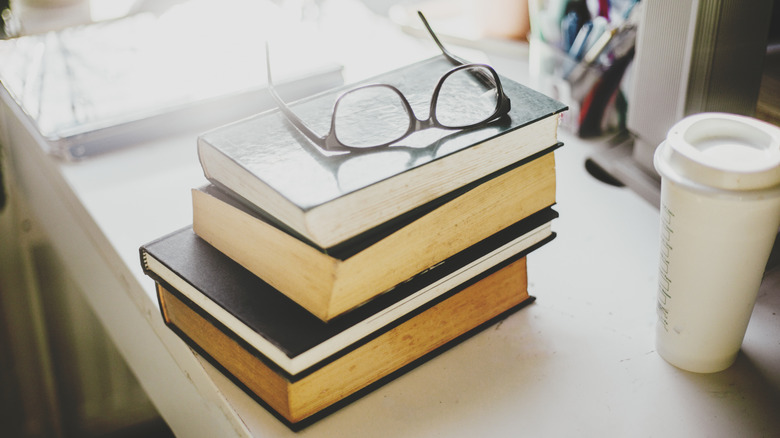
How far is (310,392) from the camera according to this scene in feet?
1.49

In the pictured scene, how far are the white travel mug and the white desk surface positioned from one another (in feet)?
0.14

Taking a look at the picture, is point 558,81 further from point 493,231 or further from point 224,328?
point 224,328

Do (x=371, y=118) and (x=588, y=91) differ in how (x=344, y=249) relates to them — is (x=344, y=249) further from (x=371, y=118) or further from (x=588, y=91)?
(x=588, y=91)

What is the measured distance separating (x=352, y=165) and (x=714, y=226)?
23 cm

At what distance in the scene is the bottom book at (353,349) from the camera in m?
0.45

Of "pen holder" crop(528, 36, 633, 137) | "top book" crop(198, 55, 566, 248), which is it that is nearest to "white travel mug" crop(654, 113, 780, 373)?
"top book" crop(198, 55, 566, 248)

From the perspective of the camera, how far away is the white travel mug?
0.40m

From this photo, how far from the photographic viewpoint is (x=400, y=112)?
52cm

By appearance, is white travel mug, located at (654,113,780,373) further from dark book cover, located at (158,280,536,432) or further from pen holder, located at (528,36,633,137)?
pen holder, located at (528,36,633,137)

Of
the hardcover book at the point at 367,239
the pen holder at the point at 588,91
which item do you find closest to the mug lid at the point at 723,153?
the hardcover book at the point at 367,239

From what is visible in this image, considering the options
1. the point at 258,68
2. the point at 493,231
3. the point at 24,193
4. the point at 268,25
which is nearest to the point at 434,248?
the point at 493,231

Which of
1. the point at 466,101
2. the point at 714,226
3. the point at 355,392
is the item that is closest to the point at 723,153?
the point at 714,226

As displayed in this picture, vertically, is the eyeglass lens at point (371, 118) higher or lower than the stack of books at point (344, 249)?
higher

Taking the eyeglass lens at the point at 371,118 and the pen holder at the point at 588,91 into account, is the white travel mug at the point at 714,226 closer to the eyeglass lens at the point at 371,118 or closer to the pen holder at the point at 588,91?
the eyeglass lens at the point at 371,118
